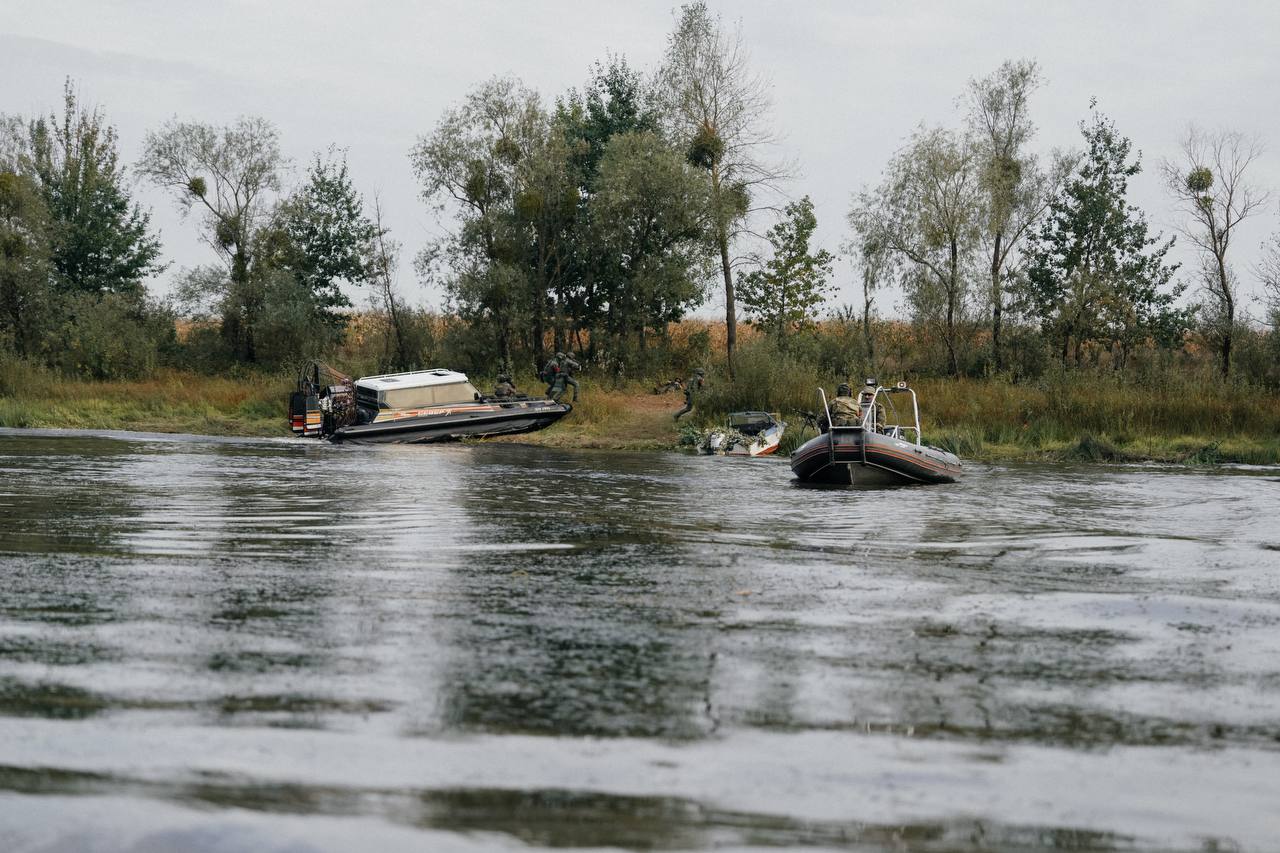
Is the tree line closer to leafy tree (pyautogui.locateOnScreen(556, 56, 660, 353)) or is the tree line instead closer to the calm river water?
leafy tree (pyautogui.locateOnScreen(556, 56, 660, 353))

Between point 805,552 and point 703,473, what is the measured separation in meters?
13.5

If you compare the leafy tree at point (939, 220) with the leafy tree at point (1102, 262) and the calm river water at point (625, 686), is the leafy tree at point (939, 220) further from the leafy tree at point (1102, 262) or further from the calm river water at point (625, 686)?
the calm river water at point (625, 686)

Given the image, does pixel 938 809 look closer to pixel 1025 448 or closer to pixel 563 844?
pixel 563 844

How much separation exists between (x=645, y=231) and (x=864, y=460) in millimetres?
26678

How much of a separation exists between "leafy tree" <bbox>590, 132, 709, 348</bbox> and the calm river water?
110 feet

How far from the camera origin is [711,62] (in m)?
51.1

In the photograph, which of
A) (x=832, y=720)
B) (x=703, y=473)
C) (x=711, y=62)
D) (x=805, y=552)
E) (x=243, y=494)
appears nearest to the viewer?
(x=832, y=720)

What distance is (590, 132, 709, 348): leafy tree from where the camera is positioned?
4847 cm

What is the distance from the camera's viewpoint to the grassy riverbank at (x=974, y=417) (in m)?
33.5

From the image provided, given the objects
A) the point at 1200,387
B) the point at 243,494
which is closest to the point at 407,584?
the point at 243,494

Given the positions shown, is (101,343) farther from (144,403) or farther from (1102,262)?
(1102,262)

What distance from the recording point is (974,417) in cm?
3594

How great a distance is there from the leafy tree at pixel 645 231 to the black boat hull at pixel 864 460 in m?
24.8

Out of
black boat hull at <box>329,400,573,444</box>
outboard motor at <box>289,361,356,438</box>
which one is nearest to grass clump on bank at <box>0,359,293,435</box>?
outboard motor at <box>289,361,356,438</box>
